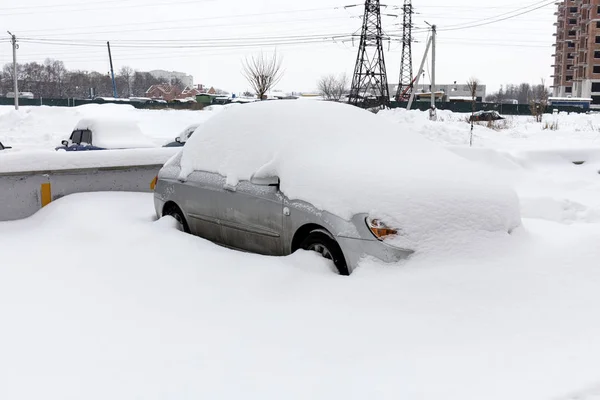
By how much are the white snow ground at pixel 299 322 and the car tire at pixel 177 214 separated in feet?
2.21

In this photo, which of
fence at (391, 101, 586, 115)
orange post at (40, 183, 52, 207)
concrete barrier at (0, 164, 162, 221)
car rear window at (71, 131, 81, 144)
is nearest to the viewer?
concrete barrier at (0, 164, 162, 221)

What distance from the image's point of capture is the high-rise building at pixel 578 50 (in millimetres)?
92688

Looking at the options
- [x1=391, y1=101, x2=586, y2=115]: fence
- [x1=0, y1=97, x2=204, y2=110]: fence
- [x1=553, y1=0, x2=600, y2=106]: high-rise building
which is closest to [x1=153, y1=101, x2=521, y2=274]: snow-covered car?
[x1=0, y1=97, x2=204, y2=110]: fence

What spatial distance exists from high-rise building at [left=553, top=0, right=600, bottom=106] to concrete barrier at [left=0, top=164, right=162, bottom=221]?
97434mm

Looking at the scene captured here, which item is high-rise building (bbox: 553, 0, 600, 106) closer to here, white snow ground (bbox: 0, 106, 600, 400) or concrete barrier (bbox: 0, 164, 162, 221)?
concrete barrier (bbox: 0, 164, 162, 221)

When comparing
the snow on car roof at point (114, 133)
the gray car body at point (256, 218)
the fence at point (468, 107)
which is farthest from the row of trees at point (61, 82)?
the gray car body at point (256, 218)

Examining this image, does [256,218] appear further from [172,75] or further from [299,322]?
[172,75]

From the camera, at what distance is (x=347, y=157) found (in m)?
5.23

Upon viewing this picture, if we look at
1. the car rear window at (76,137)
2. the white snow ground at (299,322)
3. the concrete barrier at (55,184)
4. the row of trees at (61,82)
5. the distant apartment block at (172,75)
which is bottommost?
the white snow ground at (299,322)

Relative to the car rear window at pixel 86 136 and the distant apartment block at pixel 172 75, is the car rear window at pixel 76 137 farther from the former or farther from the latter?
the distant apartment block at pixel 172 75

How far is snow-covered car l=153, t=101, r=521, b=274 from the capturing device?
4.53 m

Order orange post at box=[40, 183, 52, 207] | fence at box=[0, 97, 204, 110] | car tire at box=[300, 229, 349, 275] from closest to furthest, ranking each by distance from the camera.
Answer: car tire at box=[300, 229, 349, 275] < orange post at box=[40, 183, 52, 207] < fence at box=[0, 97, 204, 110]

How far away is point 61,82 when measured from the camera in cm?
11281

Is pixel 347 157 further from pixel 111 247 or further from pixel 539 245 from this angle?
pixel 111 247
